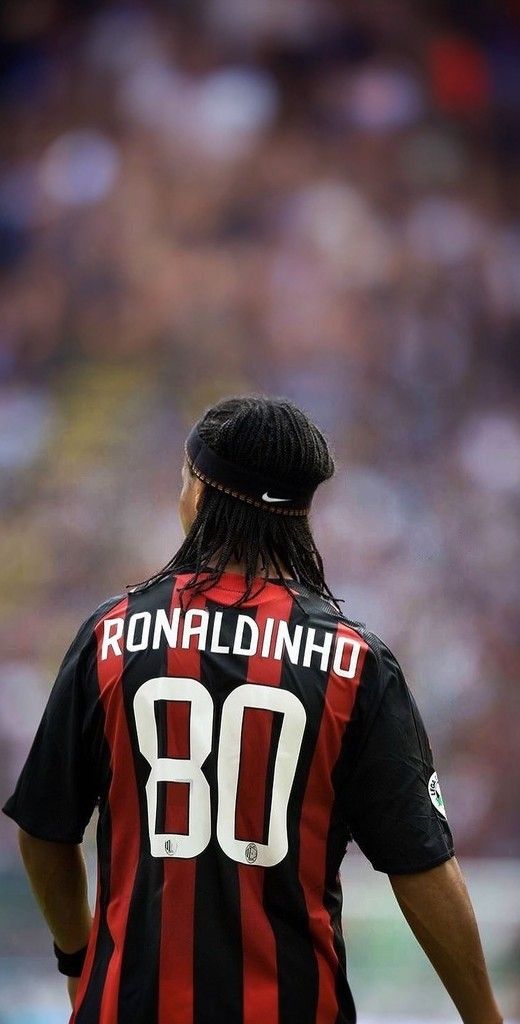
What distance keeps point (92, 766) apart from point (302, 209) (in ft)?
7.45

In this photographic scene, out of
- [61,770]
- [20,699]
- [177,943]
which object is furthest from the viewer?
[20,699]

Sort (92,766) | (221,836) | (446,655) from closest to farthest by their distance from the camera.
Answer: (221,836) < (92,766) < (446,655)

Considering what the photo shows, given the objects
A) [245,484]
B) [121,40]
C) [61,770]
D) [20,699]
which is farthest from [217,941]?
[121,40]

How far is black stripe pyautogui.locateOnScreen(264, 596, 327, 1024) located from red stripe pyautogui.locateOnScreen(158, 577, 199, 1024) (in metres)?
0.08

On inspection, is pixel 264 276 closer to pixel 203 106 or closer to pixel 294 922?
pixel 203 106

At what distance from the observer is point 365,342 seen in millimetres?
3256

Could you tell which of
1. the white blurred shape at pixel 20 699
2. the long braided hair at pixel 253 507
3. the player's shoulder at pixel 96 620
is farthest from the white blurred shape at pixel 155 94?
the player's shoulder at pixel 96 620

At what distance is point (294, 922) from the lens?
122cm

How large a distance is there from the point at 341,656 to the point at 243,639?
0.11 metres

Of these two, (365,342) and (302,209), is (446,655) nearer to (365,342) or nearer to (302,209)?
(365,342)

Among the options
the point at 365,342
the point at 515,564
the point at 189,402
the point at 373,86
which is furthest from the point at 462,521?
the point at 373,86

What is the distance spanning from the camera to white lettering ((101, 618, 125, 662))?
1.27 metres

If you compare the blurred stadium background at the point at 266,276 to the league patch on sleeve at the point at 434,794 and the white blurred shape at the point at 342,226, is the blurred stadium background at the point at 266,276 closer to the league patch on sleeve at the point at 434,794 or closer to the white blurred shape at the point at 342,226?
the white blurred shape at the point at 342,226

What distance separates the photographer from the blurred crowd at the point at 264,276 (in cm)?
323
